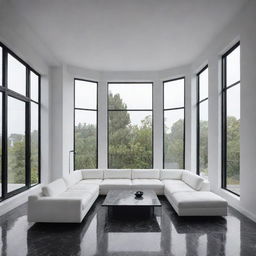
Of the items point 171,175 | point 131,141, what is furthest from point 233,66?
point 131,141

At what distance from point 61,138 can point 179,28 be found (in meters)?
4.53

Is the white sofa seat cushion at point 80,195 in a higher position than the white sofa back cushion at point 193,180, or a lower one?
lower

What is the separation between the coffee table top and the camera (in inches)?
167

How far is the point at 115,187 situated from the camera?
589 cm

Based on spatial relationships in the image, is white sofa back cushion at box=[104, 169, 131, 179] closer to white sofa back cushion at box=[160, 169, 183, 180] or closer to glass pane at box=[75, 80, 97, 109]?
white sofa back cushion at box=[160, 169, 183, 180]

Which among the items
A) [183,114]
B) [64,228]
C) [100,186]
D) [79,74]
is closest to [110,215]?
[64,228]

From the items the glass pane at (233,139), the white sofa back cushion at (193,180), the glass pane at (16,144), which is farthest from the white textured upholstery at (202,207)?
the glass pane at (16,144)

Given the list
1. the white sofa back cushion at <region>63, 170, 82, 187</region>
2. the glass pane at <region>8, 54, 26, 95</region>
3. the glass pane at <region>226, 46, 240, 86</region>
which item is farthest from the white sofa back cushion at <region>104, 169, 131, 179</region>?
the glass pane at <region>226, 46, 240, 86</region>

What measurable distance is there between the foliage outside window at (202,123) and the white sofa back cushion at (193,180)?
0.84 m

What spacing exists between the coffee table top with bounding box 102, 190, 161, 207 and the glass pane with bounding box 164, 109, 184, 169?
2.92 m

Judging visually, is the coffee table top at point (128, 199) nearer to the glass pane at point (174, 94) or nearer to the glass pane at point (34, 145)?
the glass pane at point (34, 145)

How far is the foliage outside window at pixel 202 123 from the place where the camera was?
662 centimetres

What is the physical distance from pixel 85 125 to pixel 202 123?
3896mm

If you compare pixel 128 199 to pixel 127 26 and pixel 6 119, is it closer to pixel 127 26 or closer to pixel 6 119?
pixel 6 119
